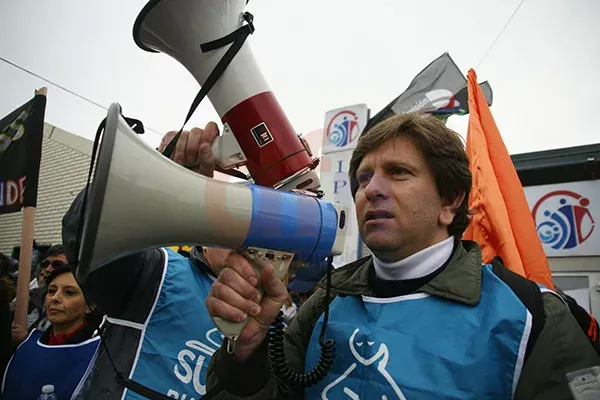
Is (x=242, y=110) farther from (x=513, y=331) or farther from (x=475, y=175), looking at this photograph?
(x=475, y=175)

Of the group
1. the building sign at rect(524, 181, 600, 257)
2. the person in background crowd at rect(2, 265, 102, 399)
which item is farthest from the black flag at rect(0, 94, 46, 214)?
the building sign at rect(524, 181, 600, 257)

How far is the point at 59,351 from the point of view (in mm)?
2455

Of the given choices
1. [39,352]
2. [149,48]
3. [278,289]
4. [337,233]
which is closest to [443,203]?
[337,233]

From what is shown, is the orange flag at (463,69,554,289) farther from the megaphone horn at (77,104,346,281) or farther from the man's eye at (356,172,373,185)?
the megaphone horn at (77,104,346,281)

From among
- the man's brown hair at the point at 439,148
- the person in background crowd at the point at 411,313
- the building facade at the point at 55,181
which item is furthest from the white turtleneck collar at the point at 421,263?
the building facade at the point at 55,181

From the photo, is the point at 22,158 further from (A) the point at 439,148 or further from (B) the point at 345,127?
(B) the point at 345,127

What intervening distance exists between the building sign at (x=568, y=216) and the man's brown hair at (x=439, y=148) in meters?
3.40

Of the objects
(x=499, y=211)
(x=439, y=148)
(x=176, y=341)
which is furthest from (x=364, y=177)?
(x=499, y=211)

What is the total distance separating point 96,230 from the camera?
2.96ft

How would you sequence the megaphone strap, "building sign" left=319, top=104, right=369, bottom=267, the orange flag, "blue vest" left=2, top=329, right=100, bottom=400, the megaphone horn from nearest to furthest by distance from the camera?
the megaphone horn
the megaphone strap
the orange flag
"blue vest" left=2, top=329, right=100, bottom=400
"building sign" left=319, top=104, right=369, bottom=267

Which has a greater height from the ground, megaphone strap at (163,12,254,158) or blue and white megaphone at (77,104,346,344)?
megaphone strap at (163,12,254,158)

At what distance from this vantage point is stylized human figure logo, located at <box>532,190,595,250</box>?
161 inches

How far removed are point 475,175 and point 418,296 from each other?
4.70 ft

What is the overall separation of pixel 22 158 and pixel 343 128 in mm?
3571
